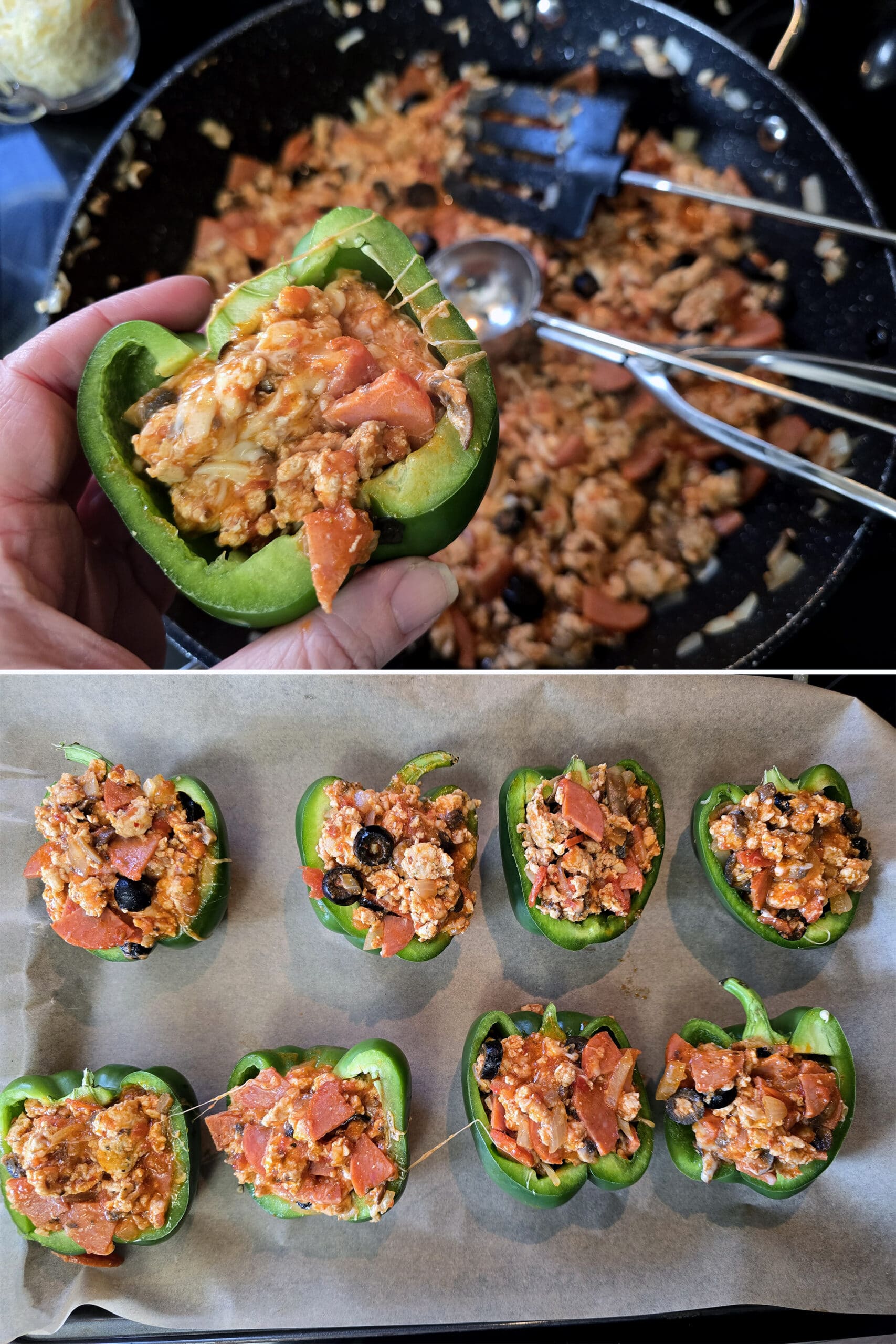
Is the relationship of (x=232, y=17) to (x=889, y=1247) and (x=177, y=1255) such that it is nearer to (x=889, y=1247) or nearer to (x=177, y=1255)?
(x=177, y=1255)

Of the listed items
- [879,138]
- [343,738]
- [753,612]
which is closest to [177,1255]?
[343,738]

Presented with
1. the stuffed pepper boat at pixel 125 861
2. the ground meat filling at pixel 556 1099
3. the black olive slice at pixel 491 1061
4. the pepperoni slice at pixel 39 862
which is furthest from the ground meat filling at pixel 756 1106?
the pepperoni slice at pixel 39 862

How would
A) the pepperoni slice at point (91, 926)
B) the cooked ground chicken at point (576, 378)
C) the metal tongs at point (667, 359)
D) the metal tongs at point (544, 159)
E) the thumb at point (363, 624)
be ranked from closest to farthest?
1. the thumb at point (363, 624)
2. the pepperoni slice at point (91, 926)
3. the metal tongs at point (667, 359)
4. the cooked ground chicken at point (576, 378)
5. the metal tongs at point (544, 159)

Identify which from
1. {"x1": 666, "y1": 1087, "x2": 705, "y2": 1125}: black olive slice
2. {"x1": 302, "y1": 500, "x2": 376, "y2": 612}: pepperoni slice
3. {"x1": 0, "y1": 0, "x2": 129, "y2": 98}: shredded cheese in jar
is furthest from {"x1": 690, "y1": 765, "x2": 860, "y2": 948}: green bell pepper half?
{"x1": 0, "y1": 0, "x2": 129, "y2": 98}: shredded cheese in jar

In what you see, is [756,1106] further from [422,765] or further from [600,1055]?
[422,765]

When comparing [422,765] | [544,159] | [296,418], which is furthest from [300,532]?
[544,159]

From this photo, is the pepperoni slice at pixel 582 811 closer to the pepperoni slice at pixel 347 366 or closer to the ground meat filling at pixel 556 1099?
the ground meat filling at pixel 556 1099
